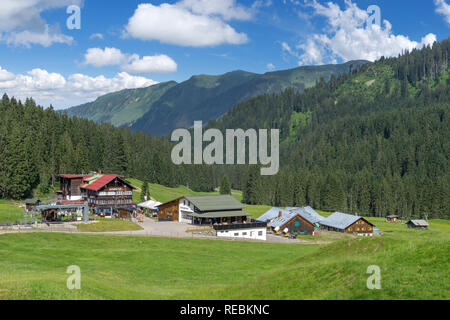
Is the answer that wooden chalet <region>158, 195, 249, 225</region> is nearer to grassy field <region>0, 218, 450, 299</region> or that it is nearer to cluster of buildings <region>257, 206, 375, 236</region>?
cluster of buildings <region>257, 206, 375, 236</region>

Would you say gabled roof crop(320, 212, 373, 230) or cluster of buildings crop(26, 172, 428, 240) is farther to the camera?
gabled roof crop(320, 212, 373, 230)

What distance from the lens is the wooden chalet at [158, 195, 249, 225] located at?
303ft

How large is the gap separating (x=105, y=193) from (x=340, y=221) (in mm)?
65312

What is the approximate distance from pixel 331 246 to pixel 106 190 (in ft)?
228

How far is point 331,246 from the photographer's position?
3844 centimetres

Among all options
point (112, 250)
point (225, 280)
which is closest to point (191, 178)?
point (112, 250)

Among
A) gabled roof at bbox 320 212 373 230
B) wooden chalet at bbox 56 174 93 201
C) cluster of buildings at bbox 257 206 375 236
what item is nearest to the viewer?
cluster of buildings at bbox 257 206 375 236

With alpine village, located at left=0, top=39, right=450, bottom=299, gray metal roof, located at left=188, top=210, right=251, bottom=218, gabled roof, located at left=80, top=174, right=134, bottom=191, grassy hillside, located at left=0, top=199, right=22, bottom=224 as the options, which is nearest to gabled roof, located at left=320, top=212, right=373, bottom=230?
alpine village, located at left=0, top=39, right=450, bottom=299

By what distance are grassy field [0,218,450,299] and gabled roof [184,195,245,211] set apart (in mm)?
23653

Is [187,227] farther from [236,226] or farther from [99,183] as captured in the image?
[99,183]

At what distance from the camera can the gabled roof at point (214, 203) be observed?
94.0 metres

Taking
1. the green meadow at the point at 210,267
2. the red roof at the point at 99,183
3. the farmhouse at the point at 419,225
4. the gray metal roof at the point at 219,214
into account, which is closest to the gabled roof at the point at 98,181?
the red roof at the point at 99,183

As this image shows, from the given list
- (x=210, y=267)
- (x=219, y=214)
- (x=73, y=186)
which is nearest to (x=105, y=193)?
(x=73, y=186)
